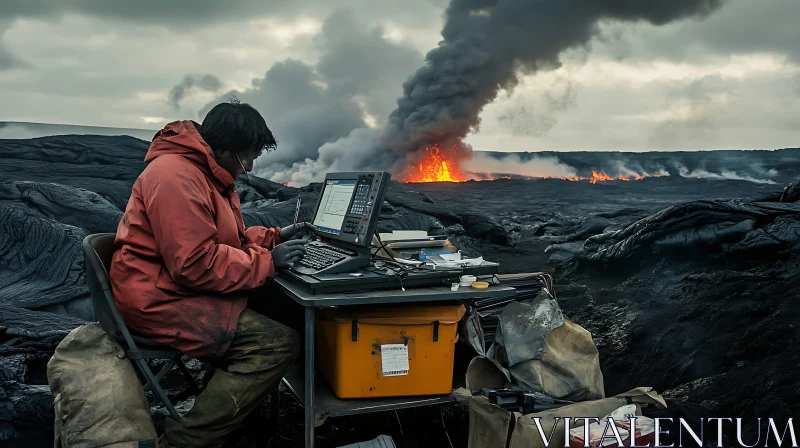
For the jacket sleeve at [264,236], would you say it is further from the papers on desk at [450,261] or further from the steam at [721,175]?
the steam at [721,175]

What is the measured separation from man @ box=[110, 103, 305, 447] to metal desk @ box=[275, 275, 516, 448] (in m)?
0.10

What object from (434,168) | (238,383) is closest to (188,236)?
(238,383)

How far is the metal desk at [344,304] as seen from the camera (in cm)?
202

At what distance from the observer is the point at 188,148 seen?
2090 mm

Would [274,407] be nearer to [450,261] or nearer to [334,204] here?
[334,204]

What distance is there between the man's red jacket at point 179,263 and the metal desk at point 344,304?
194 millimetres

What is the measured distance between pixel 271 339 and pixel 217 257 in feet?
1.12

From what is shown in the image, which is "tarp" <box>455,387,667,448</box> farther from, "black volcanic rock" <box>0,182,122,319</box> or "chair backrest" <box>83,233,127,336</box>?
"black volcanic rock" <box>0,182,122,319</box>

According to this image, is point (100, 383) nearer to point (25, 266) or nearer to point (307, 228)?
point (307, 228)

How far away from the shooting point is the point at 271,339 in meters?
2.08

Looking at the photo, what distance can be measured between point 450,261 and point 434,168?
2196 centimetres

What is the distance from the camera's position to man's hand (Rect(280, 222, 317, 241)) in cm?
269

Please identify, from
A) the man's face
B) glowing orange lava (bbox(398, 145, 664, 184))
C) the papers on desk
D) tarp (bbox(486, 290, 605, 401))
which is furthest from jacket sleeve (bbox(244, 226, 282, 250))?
glowing orange lava (bbox(398, 145, 664, 184))

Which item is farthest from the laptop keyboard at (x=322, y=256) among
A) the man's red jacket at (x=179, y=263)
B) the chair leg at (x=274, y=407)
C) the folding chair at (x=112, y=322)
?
the chair leg at (x=274, y=407)
